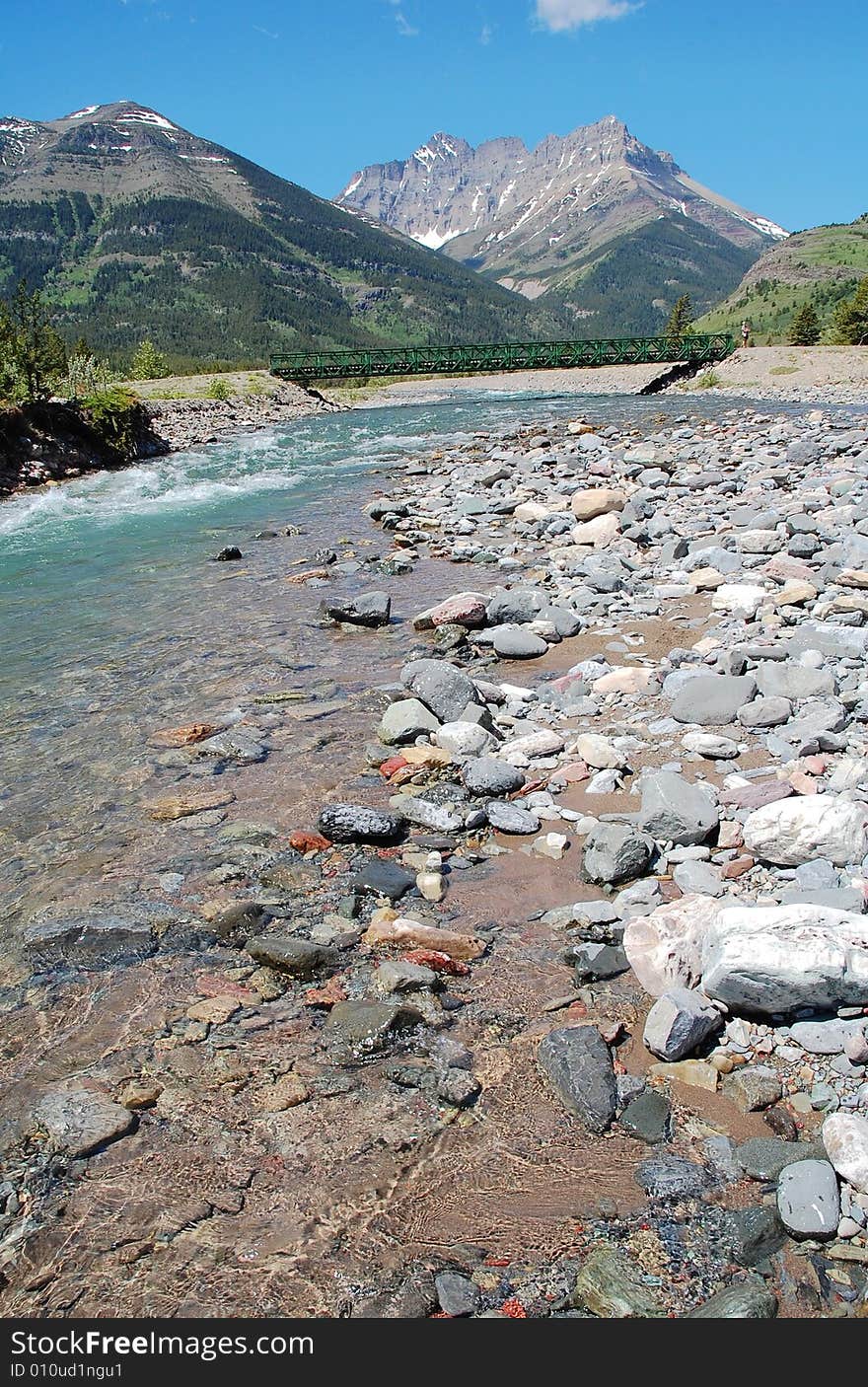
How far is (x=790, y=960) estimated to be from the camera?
371cm

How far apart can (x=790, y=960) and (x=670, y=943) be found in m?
0.70

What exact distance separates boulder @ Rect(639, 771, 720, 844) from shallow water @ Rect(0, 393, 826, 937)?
293cm

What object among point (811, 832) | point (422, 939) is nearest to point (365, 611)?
point (422, 939)

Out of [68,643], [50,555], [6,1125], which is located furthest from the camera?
[50,555]

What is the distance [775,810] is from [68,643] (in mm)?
9685

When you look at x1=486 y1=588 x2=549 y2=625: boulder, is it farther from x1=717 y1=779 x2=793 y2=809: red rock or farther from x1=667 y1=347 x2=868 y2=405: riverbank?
x1=667 y1=347 x2=868 y2=405: riverbank

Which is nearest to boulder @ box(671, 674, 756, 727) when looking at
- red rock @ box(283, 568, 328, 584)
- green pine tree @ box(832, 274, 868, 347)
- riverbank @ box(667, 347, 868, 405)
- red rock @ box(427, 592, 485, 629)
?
red rock @ box(427, 592, 485, 629)

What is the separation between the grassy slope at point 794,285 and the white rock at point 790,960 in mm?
143688

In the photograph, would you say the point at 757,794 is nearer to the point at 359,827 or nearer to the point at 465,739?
the point at 465,739

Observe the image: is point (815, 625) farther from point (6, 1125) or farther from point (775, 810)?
point (6, 1125)

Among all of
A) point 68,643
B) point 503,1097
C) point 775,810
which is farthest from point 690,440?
point 503,1097

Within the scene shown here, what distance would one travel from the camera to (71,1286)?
2.99 m
